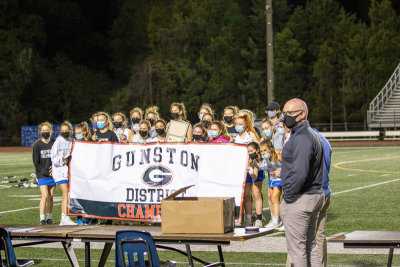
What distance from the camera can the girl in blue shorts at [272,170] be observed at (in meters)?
11.5

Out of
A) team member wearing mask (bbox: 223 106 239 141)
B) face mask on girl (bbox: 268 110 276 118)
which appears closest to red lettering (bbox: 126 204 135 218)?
team member wearing mask (bbox: 223 106 239 141)

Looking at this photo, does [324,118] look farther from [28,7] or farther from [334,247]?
[334,247]

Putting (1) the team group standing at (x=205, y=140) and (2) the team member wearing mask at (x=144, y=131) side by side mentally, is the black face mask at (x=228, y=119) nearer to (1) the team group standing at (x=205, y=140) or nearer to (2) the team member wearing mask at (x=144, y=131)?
(1) the team group standing at (x=205, y=140)

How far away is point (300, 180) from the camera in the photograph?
6688 mm

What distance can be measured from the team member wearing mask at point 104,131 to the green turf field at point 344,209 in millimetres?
2267

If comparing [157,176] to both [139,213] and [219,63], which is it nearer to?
[139,213]

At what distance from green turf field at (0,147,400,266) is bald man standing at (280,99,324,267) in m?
2.53

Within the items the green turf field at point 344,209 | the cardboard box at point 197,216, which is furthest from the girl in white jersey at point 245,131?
the cardboard box at point 197,216

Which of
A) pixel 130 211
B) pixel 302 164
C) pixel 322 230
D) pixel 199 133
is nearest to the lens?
pixel 302 164

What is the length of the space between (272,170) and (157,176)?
2.84 metres

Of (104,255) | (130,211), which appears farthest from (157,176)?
(104,255)

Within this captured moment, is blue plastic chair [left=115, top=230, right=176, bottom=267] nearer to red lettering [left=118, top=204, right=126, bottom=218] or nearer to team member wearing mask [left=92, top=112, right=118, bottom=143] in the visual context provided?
red lettering [left=118, top=204, right=126, bottom=218]

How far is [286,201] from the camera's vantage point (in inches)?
271

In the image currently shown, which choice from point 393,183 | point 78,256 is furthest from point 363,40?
point 78,256
